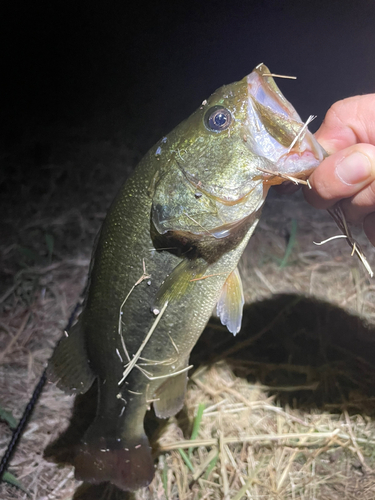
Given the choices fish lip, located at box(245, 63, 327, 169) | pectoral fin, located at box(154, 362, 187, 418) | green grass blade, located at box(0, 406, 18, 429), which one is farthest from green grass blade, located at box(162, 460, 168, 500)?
fish lip, located at box(245, 63, 327, 169)

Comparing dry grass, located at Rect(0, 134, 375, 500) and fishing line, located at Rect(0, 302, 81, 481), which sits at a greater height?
fishing line, located at Rect(0, 302, 81, 481)

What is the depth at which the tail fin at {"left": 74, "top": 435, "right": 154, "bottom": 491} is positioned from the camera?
4.53ft

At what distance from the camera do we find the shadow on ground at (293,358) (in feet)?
5.88

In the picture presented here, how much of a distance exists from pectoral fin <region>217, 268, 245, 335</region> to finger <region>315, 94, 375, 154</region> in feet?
2.10

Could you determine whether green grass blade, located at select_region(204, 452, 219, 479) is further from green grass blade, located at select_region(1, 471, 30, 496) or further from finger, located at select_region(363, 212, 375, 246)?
finger, located at select_region(363, 212, 375, 246)

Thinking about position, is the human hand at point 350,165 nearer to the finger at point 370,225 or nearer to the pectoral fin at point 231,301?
the finger at point 370,225

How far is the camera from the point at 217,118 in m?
1.07

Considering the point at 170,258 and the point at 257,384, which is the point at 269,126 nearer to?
the point at 170,258

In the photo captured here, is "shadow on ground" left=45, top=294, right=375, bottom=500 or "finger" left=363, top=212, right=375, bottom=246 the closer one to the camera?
"finger" left=363, top=212, right=375, bottom=246

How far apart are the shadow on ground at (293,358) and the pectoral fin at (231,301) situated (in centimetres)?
80

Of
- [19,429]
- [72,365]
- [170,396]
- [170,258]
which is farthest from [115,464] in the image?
[170,258]

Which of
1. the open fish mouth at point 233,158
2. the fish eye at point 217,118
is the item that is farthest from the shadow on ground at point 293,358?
the fish eye at point 217,118

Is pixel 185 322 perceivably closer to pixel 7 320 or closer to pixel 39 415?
pixel 39 415

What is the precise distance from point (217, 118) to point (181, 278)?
1.85 feet
